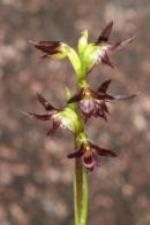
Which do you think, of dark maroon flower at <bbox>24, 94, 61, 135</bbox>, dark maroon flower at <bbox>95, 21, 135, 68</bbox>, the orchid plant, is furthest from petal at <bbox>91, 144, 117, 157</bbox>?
dark maroon flower at <bbox>95, 21, 135, 68</bbox>

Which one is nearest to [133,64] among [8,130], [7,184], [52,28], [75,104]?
[52,28]

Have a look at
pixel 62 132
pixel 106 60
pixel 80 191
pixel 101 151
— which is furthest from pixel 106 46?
pixel 62 132

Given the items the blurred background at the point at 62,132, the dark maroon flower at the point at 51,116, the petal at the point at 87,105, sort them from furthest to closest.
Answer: the blurred background at the point at 62,132 → the dark maroon flower at the point at 51,116 → the petal at the point at 87,105

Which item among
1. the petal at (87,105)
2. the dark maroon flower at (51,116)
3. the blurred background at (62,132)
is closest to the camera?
the petal at (87,105)

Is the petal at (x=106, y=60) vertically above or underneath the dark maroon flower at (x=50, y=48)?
underneath

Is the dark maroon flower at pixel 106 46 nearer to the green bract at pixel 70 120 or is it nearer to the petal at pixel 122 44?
the petal at pixel 122 44

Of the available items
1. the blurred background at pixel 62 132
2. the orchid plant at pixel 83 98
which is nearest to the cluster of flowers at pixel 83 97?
the orchid plant at pixel 83 98
